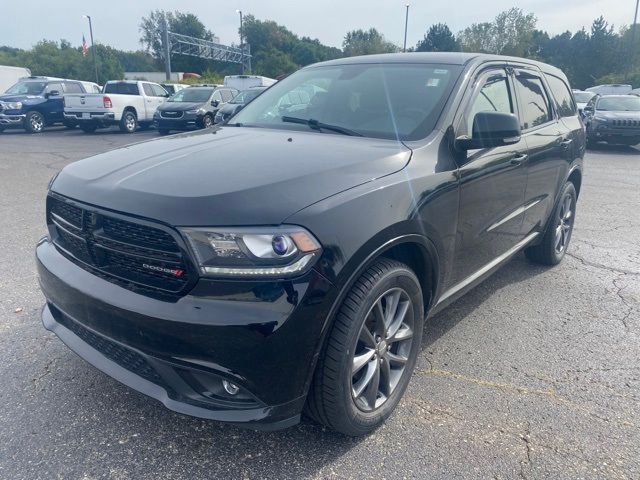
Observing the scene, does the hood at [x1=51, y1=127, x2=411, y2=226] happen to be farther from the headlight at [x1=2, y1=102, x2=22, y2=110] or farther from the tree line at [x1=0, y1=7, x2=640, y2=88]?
the tree line at [x1=0, y1=7, x2=640, y2=88]

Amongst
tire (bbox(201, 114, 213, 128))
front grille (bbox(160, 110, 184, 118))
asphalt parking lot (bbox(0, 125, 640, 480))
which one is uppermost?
front grille (bbox(160, 110, 184, 118))

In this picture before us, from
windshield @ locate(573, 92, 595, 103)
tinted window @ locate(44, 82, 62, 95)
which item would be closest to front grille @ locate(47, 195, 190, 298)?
tinted window @ locate(44, 82, 62, 95)

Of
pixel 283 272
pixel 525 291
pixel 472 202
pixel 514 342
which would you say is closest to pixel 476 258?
pixel 472 202

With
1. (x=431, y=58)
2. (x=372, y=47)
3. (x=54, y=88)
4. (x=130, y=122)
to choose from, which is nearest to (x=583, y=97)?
(x=130, y=122)

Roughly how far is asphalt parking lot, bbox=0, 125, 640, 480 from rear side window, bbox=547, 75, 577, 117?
172 cm

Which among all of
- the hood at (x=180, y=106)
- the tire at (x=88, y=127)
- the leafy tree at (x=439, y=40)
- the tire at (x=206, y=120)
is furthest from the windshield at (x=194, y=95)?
the leafy tree at (x=439, y=40)

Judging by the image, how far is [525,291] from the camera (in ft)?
14.3

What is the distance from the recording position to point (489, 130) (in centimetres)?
289

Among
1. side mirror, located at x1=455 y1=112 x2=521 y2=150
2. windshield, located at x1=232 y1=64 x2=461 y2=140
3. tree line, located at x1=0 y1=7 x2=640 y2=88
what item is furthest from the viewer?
tree line, located at x1=0 y1=7 x2=640 y2=88

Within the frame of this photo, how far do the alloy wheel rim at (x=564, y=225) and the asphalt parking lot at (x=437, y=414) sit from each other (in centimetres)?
77

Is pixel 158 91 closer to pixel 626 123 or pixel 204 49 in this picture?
pixel 626 123

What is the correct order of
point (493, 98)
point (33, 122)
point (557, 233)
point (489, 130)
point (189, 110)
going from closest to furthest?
point (489, 130)
point (493, 98)
point (557, 233)
point (189, 110)
point (33, 122)

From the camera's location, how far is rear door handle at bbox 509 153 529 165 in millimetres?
3504

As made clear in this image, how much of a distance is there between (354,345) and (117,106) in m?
17.6
